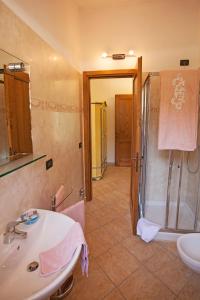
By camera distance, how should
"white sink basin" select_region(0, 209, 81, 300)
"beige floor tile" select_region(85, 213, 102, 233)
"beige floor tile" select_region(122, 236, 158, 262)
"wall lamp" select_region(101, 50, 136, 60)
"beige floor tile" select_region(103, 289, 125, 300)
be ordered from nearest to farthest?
1. "white sink basin" select_region(0, 209, 81, 300)
2. "beige floor tile" select_region(103, 289, 125, 300)
3. "beige floor tile" select_region(122, 236, 158, 262)
4. "beige floor tile" select_region(85, 213, 102, 233)
5. "wall lamp" select_region(101, 50, 136, 60)

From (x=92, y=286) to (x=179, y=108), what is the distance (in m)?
1.87

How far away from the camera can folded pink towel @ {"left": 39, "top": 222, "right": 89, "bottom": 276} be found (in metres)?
0.89

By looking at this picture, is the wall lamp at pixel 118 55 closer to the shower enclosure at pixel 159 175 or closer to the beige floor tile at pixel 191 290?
the shower enclosure at pixel 159 175

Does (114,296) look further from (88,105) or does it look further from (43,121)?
(88,105)

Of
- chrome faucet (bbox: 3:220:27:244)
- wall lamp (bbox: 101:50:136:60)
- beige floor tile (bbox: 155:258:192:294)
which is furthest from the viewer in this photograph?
wall lamp (bbox: 101:50:136:60)

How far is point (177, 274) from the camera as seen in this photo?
1685 millimetres

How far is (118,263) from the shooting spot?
71.4 inches

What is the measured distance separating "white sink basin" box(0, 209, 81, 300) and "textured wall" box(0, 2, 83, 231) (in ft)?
0.54

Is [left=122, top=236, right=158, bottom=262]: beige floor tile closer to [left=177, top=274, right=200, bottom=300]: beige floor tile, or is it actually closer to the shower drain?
[left=177, top=274, right=200, bottom=300]: beige floor tile

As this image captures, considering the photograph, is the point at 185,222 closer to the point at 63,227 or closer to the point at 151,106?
the point at 151,106

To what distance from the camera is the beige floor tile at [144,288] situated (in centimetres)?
148

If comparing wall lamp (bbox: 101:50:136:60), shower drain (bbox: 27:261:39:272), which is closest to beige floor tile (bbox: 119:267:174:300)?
shower drain (bbox: 27:261:39:272)

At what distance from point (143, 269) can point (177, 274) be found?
300 millimetres

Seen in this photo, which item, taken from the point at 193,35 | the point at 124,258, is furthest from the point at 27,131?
the point at 193,35
